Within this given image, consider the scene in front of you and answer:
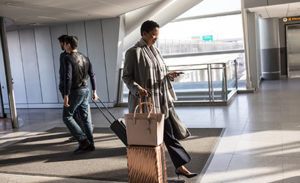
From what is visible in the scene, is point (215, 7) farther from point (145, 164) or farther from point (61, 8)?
point (145, 164)

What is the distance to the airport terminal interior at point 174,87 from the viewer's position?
3.95 meters

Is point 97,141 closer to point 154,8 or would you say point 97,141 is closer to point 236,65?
point 154,8

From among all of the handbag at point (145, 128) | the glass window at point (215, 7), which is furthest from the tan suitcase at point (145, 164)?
the glass window at point (215, 7)

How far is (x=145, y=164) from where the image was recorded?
8.78 ft

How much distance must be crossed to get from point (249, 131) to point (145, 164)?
9.96ft

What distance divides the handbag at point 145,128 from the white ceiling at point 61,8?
3.86 metres

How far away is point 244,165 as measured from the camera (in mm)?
3680

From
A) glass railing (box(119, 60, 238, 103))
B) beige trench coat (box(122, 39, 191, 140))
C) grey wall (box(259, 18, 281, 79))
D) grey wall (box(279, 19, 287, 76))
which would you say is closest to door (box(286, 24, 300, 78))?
grey wall (box(279, 19, 287, 76))

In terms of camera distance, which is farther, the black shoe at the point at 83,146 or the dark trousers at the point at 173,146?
the black shoe at the point at 83,146

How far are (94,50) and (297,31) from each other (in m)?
8.66

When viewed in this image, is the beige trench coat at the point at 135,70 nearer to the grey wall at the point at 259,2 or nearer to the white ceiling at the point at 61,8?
the white ceiling at the point at 61,8

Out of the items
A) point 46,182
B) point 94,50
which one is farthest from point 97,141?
point 94,50

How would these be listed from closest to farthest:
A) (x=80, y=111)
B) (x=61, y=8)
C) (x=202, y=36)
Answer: (x=80, y=111)
(x=61, y=8)
(x=202, y=36)

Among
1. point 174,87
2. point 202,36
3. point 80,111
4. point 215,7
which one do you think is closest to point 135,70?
point 80,111
